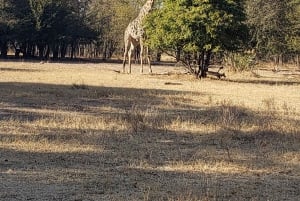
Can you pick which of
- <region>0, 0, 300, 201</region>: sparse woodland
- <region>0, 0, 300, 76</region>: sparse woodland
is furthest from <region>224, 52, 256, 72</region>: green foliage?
<region>0, 0, 300, 201</region>: sparse woodland

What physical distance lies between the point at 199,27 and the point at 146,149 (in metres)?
19.1

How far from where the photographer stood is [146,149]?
35.0 feet

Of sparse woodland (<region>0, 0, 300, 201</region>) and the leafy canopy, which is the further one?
the leafy canopy

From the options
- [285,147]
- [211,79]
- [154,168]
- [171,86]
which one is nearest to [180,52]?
[211,79]

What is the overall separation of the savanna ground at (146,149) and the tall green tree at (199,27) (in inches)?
386

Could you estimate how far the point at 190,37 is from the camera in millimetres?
28891

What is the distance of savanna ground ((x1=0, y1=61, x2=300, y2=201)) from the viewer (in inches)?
310

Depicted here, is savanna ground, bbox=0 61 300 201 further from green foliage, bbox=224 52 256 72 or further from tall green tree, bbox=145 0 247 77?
green foliage, bbox=224 52 256 72

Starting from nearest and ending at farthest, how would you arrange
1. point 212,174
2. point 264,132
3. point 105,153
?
point 212,174
point 105,153
point 264,132

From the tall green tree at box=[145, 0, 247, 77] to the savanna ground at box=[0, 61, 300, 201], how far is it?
32.2 ft

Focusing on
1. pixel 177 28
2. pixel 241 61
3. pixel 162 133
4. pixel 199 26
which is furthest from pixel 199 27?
pixel 162 133

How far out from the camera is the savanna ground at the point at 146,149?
7.87 meters

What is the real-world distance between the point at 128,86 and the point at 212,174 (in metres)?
16.2

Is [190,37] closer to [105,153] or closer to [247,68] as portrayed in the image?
[247,68]
